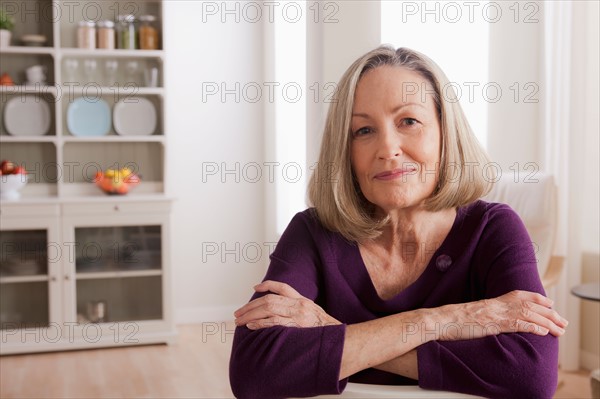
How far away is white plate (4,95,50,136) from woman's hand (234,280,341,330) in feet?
12.1

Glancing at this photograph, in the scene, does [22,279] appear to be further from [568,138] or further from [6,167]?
[568,138]

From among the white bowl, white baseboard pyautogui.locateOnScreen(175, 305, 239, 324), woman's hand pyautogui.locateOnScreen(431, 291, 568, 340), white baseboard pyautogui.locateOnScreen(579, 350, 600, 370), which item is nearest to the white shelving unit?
the white bowl

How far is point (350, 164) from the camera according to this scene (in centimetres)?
147

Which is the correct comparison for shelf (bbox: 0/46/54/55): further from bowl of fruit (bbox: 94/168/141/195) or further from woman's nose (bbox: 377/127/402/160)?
woman's nose (bbox: 377/127/402/160)

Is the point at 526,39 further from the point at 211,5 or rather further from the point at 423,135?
the point at 423,135

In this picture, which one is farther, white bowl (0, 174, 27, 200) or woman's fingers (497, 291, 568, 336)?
white bowl (0, 174, 27, 200)

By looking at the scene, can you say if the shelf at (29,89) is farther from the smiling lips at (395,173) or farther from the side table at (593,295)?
the smiling lips at (395,173)

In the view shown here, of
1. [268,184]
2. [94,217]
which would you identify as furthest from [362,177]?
[268,184]

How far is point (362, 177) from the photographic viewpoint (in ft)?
4.75

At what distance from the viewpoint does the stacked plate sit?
4.72 meters

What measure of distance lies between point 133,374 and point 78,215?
3.48 feet

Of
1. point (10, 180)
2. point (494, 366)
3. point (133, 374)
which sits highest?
point (10, 180)

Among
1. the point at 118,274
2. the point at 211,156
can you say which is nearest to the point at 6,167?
the point at 118,274

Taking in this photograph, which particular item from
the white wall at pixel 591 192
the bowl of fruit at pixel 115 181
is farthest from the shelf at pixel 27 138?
the white wall at pixel 591 192
